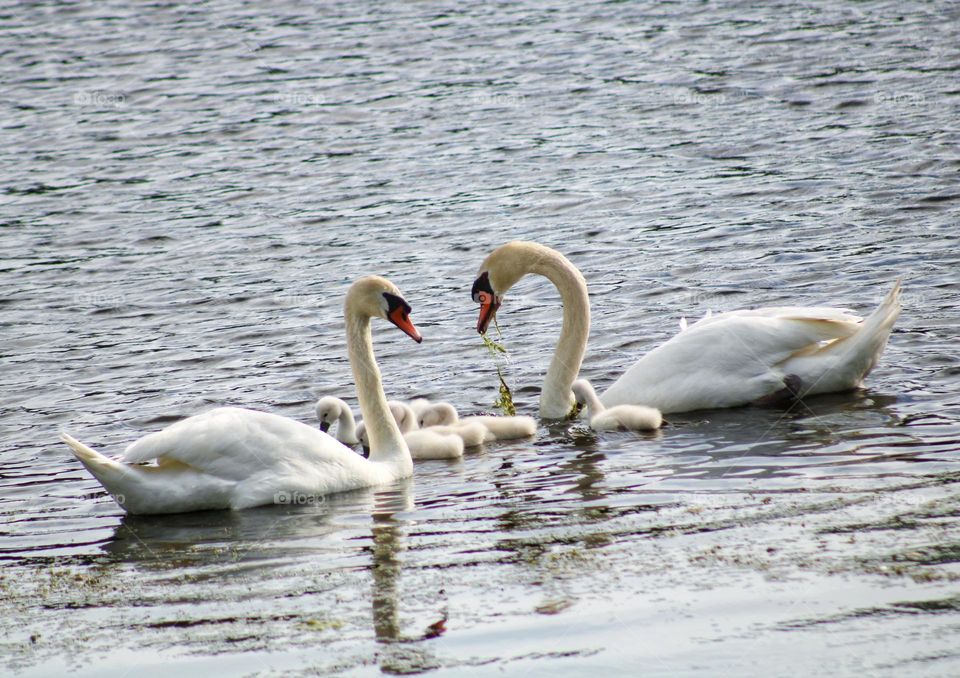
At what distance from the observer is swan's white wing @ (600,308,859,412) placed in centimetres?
962

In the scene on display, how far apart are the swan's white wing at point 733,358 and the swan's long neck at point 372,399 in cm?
Answer: 182

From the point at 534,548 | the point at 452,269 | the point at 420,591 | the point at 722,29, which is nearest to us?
the point at 420,591

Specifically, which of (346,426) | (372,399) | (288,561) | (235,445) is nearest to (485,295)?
(346,426)

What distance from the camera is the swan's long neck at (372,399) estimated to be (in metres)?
8.91

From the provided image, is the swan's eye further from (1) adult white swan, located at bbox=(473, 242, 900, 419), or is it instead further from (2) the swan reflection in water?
(2) the swan reflection in water

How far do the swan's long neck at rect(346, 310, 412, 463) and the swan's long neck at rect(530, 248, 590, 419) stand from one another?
160cm

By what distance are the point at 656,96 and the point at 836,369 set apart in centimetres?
1170

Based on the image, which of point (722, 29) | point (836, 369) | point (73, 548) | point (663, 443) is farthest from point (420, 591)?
point (722, 29)

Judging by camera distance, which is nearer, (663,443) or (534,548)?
(534,548)

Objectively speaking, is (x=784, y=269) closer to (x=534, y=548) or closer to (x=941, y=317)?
(x=941, y=317)

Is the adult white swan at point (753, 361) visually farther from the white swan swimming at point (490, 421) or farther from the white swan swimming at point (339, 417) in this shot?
the white swan swimming at point (339, 417)

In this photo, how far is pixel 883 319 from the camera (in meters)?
9.36

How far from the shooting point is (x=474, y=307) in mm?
13086

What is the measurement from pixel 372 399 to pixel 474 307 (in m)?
4.15
